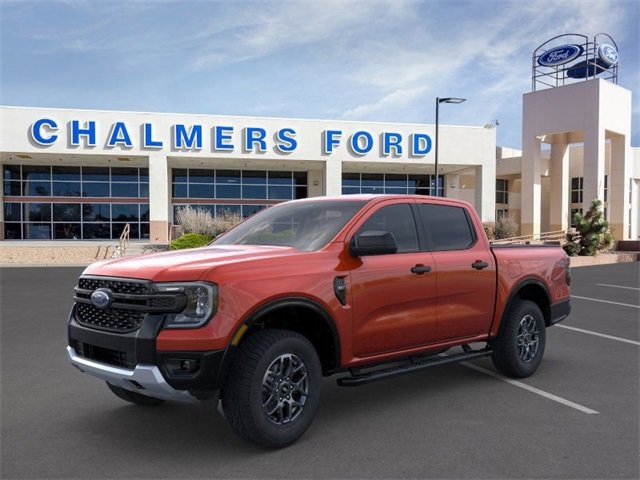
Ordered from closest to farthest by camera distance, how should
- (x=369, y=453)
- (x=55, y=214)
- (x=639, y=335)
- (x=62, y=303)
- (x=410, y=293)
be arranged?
(x=369, y=453), (x=410, y=293), (x=639, y=335), (x=62, y=303), (x=55, y=214)

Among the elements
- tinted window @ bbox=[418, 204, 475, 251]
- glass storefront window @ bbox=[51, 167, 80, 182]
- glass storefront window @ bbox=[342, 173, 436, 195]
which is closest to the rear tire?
tinted window @ bbox=[418, 204, 475, 251]

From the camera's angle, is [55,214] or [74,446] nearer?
[74,446]

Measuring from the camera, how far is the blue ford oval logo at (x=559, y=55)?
110 feet

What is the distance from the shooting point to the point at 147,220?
37000mm

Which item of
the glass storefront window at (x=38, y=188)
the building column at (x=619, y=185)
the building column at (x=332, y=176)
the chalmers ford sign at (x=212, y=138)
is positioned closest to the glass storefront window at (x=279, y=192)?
the building column at (x=332, y=176)

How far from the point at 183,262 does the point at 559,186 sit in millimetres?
36442

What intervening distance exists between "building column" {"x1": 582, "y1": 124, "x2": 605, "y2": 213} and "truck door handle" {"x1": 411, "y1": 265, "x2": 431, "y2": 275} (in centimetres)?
3049

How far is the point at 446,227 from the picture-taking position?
18.6ft

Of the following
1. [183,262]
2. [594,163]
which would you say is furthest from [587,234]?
[183,262]

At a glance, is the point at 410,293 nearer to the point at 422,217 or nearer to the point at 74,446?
the point at 422,217

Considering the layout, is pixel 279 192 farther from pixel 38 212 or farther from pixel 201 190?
pixel 38 212

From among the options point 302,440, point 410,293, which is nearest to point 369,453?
point 302,440

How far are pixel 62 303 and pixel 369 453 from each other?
32.1 ft

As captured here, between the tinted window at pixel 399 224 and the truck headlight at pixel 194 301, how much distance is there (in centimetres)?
174
